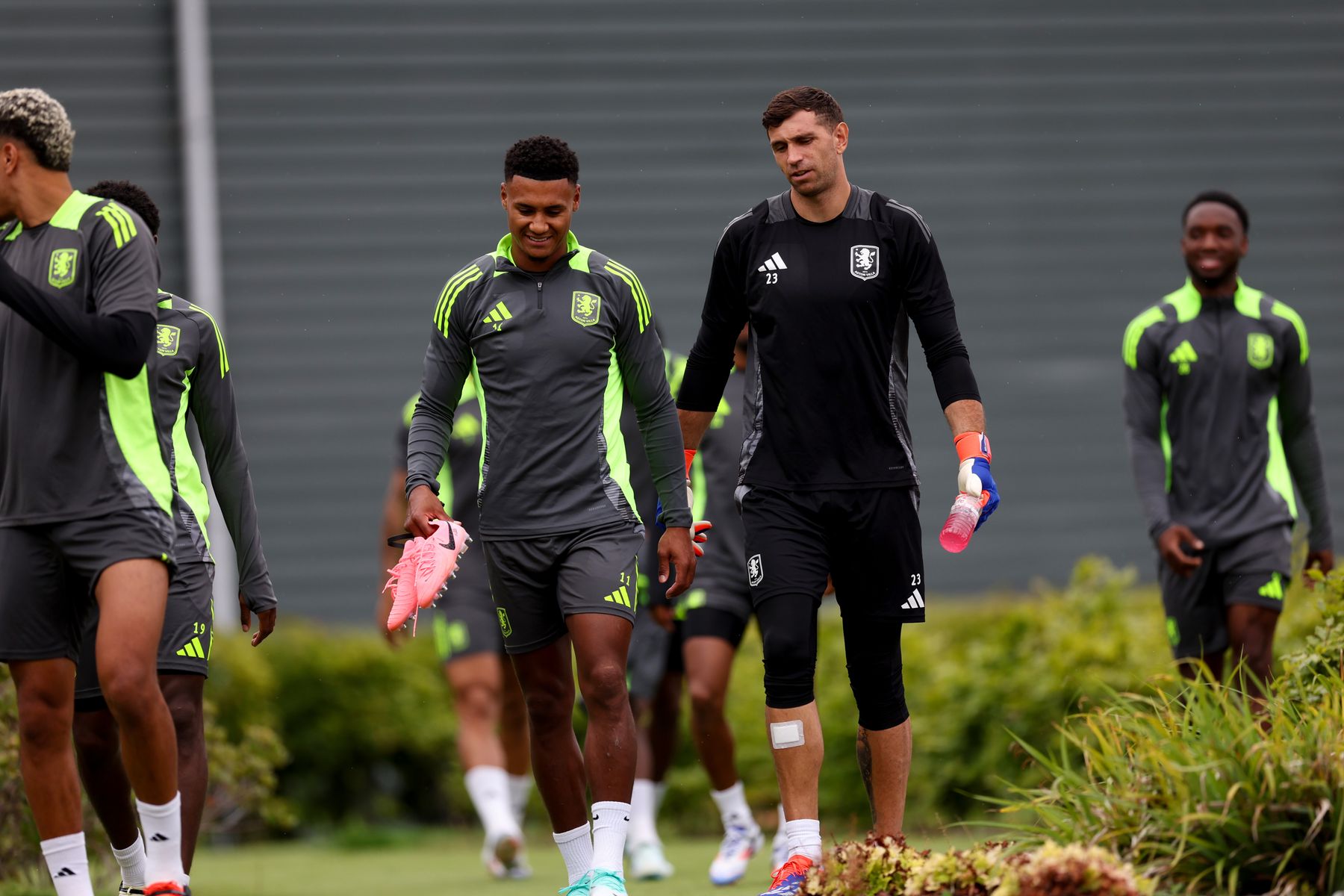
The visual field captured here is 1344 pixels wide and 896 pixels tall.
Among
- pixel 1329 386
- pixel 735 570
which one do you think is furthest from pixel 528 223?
pixel 1329 386

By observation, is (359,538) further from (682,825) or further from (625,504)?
(625,504)

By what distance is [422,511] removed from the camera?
638cm

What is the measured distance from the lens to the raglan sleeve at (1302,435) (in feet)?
27.7

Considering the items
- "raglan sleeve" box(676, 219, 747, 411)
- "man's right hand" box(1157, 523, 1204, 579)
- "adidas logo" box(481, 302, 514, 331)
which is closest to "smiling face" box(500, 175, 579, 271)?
"adidas logo" box(481, 302, 514, 331)

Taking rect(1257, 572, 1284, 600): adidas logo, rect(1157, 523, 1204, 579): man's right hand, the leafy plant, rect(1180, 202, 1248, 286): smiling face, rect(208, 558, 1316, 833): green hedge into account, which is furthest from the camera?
rect(208, 558, 1316, 833): green hedge

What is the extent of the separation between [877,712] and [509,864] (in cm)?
331

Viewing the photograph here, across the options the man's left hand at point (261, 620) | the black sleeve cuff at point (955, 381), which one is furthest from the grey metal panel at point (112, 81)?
the black sleeve cuff at point (955, 381)

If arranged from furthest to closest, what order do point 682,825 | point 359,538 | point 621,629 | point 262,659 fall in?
1. point 359,538
2. point 262,659
3. point 682,825
4. point 621,629

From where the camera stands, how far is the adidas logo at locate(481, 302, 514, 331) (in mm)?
6452

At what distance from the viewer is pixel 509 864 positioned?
9133 millimetres

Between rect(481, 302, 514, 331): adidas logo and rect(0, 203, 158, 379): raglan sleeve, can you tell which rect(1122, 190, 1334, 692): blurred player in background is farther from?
rect(0, 203, 158, 379): raglan sleeve

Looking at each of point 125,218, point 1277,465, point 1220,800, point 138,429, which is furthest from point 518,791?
point 1220,800

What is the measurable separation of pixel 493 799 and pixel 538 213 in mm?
3834

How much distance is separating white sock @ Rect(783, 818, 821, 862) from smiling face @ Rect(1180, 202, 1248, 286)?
3772 millimetres
